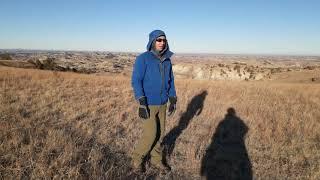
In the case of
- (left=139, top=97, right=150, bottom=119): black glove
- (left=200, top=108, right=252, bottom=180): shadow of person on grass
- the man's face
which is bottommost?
(left=200, top=108, right=252, bottom=180): shadow of person on grass

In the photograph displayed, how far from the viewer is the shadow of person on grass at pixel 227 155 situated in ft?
20.0

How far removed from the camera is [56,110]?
1035 centimetres

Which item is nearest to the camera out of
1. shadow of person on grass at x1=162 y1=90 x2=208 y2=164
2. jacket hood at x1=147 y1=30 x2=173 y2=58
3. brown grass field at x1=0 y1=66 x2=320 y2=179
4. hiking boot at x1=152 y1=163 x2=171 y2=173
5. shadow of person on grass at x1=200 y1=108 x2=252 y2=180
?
brown grass field at x1=0 y1=66 x2=320 y2=179

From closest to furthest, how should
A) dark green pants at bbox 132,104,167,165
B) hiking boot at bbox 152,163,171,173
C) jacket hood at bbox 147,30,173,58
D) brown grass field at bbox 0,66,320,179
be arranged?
brown grass field at bbox 0,66,320,179 < jacket hood at bbox 147,30,173,58 < dark green pants at bbox 132,104,167,165 < hiking boot at bbox 152,163,171,173

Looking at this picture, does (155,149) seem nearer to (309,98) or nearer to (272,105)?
(272,105)

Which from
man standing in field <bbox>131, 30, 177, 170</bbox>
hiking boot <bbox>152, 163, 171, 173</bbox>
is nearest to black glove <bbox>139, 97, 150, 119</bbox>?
man standing in field <bbox>131, 30, 177, 170</bbox>

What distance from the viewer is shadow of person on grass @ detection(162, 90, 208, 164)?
7.21 m

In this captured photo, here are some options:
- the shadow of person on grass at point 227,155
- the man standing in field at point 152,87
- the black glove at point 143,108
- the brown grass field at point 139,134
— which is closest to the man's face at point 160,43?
the man standing in field at point 152,87

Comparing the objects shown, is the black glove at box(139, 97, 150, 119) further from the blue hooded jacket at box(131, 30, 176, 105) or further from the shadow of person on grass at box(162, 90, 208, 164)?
the shadow of person on grass at box(162, 90, 208, 164)

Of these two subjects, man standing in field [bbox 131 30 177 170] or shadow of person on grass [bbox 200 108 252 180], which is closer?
man standing in field [bbox 131 30 177 170]

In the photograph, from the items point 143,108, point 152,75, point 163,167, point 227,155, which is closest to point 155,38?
point 152,75

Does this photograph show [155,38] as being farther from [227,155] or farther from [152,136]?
[227,155]

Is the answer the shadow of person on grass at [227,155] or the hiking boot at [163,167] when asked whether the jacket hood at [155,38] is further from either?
the shadow of person on grass at [227,155]

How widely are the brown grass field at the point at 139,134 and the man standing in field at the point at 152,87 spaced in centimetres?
51
